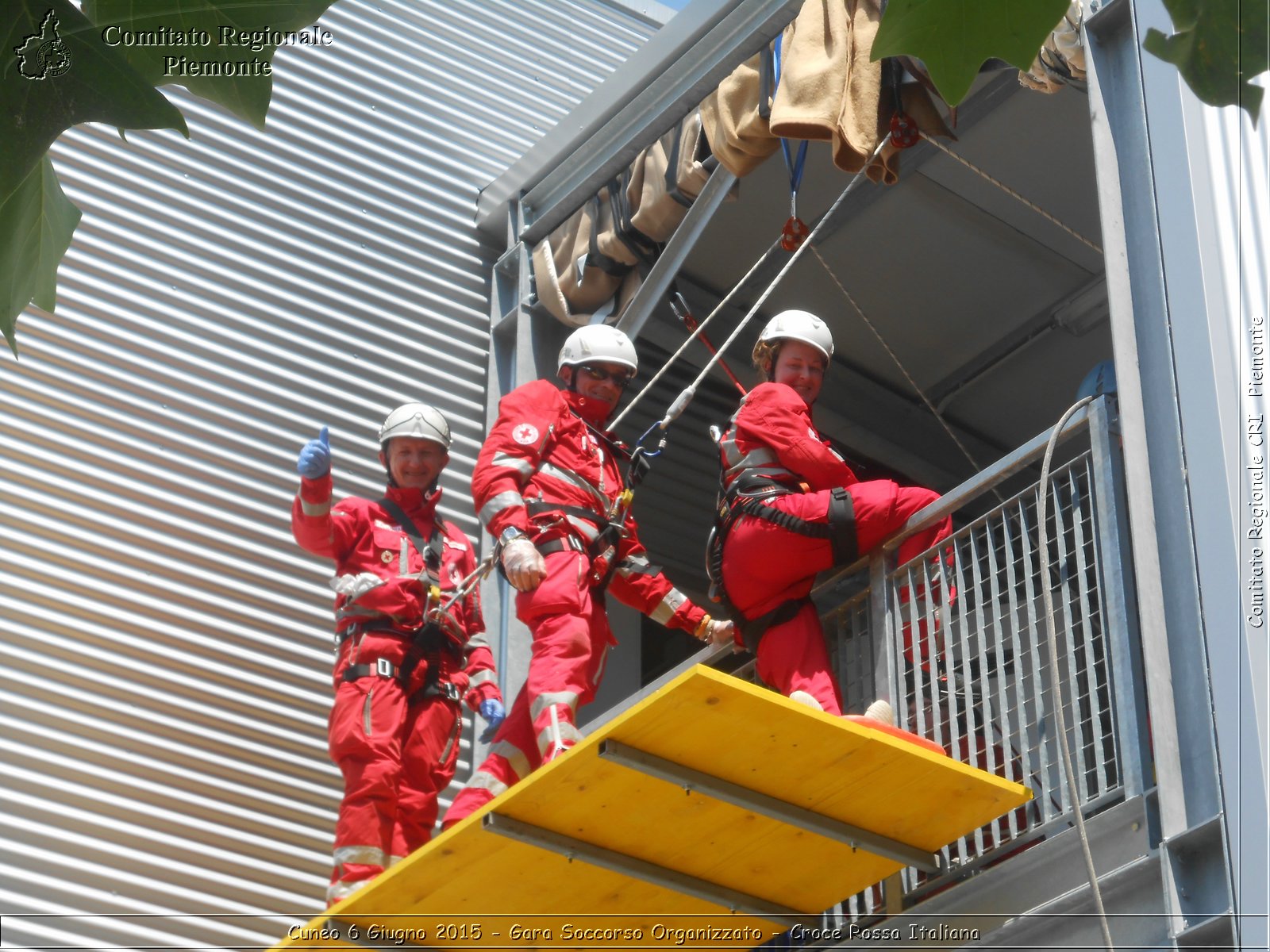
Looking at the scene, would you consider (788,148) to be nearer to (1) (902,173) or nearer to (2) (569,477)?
(1) (902,173)

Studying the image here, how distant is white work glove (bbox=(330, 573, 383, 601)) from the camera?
744 centimetres

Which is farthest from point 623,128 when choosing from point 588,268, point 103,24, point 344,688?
point 103,24

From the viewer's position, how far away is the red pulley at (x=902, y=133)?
7719mm

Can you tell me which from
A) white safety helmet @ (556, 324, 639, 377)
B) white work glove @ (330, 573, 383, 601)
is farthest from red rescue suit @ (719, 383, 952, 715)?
white work glove @ (330, 573, 383, 601)

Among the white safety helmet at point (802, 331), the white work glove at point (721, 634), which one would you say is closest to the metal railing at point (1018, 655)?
the white work glove at point (721, 634)

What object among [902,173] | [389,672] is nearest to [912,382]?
[902,173]

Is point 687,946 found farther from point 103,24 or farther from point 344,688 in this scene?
point 103,24

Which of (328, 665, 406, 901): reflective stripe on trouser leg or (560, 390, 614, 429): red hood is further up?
(560, 390, 614, 429): red hood

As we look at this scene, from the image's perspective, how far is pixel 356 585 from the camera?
744 centimetres

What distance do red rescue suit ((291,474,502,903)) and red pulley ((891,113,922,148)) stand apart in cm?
258

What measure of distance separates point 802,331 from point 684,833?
7.26 ft

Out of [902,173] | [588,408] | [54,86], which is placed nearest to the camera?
[54,86]

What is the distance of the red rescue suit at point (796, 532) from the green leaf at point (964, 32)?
4.37 m

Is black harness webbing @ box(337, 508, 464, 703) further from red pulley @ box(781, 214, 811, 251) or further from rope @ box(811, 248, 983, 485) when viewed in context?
rope @ box(811, 248, 983, 485)
